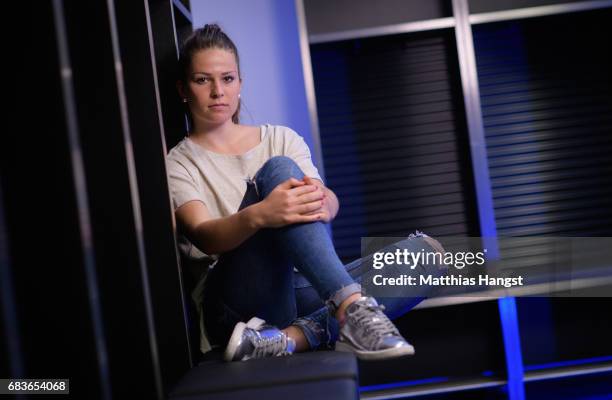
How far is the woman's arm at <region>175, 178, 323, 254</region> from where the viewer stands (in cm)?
148

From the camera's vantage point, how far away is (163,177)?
1.58m

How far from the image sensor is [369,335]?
1.44 metres

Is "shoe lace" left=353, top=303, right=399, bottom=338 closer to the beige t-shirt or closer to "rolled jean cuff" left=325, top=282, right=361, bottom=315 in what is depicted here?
"rolled jean cuff" left=325, top=282, right=361, bottom=315

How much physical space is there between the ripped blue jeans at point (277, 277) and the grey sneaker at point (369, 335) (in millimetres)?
43

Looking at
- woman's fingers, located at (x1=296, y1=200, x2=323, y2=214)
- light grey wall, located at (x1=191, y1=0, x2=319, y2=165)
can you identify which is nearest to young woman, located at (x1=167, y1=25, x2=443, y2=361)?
woman's fingers, located at (x1=296, y1=200, x2=323, y2=214)

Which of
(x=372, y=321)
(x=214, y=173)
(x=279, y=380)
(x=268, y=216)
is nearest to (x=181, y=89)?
(x=214, y=173)

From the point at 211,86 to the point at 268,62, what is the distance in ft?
3.22

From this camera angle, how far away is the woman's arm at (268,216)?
1.48 metres

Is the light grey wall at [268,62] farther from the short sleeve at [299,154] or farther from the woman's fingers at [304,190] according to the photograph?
the woman's fingers at [304,190]

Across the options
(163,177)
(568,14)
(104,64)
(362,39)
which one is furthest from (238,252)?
(568,14)

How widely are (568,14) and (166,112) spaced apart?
1.71 m

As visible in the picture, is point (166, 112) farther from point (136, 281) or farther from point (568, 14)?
point (568, 14)
